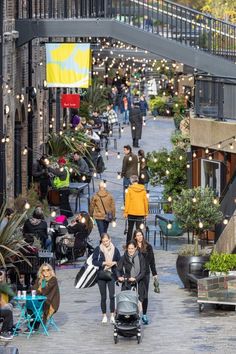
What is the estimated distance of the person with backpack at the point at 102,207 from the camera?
31.4 meters

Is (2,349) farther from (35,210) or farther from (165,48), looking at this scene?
(165,48)

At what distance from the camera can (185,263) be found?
27438mm

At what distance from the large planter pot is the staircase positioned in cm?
847

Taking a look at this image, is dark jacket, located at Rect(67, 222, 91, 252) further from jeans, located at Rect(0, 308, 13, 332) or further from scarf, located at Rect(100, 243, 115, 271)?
jeans, located at Rect(0, 308, 13, 332)

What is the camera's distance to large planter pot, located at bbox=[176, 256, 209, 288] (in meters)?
27.2

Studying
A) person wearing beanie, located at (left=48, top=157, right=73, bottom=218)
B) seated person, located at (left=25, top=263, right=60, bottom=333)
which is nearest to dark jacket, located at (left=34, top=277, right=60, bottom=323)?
seated person, located at (left=25, top=263, right=60, bottom=333)

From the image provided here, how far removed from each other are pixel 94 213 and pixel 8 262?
4.82 metres

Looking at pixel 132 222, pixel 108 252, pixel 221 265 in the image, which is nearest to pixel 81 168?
pixel 132 222

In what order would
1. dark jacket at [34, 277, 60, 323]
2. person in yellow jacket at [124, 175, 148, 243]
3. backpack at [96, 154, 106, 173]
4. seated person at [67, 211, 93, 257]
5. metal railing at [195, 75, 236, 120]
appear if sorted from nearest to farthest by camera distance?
dark jacket at [34, 277, 60, 323] → seated person at [67, 211, 93, 257] → person in yellow jacket at [124, 175, 148, 243] → metal railing at [195, 75, 236, 120] → backpack at [96, 154, 106, 173]

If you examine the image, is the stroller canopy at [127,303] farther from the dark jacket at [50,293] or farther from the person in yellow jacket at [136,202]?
the person in yellow jacket at [136,202]

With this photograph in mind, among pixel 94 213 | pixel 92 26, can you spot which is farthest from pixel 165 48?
pixel 94 213

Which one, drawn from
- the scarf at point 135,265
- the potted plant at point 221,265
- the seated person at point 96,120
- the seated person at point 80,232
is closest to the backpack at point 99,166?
the seated person at point 96,120

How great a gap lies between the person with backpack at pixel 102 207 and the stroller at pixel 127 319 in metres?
7.98

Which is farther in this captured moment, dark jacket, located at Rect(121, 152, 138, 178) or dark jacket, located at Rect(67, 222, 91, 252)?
dark jacket, located at Rect(121, 152, 138, 178)
